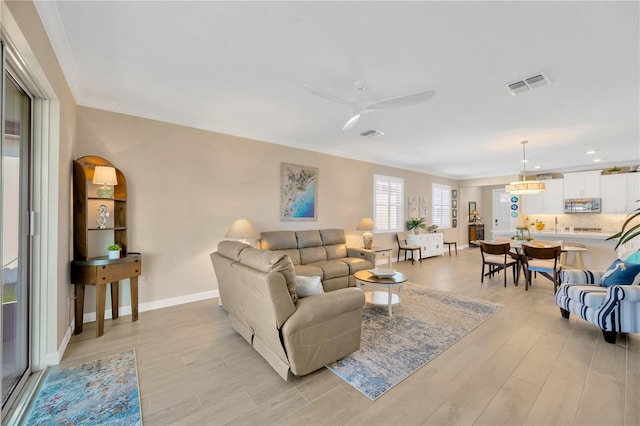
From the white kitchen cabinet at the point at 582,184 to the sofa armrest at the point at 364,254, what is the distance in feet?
21.4

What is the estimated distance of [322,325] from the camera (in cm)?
215

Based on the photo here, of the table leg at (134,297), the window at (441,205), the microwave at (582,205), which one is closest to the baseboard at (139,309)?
the table leg at (134,297)

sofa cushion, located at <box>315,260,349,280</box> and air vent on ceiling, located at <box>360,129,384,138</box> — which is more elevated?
air vent on ceiling, located at <box>360,129,384,138</box>

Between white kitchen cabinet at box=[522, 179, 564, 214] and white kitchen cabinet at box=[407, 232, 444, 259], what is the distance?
278 cm

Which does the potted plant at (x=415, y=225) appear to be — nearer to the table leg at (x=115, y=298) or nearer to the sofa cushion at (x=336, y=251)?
the sofa cushion at (x=336, y=251)

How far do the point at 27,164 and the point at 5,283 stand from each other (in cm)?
99

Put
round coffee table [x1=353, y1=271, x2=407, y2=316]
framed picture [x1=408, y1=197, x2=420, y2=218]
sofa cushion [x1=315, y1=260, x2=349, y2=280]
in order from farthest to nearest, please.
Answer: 1. framed picture [x1=408, y1=197, x2=420, y2=218]
2. sofa cushion [x1=315, y1=260, x2=349, y2=280]
3. round coffee table [x1=353, y1=271, x2=407, y2=316]

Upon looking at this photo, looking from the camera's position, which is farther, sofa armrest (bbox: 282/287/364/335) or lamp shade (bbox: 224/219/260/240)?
lamp shade (bbox: 224/219/260/240)

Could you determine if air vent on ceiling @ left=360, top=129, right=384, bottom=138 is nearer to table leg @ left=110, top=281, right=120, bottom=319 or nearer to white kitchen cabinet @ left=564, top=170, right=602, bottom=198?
table leg @ left=110, top=281, right=120, bottom=319

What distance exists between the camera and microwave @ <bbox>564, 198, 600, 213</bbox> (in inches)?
272

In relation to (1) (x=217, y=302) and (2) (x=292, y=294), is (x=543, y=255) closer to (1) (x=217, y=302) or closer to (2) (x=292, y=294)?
(2) (x=292, y=294)

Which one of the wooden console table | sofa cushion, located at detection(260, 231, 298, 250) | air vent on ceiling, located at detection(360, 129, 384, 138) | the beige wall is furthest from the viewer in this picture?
air vent on ceiling, located at detection(360, 129, 384, 138)

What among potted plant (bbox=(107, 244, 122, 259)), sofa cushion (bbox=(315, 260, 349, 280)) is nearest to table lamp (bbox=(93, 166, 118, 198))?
Answer: potted plant (bbox=(107, 244, 122, 259))

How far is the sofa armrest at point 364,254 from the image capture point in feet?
16.3
